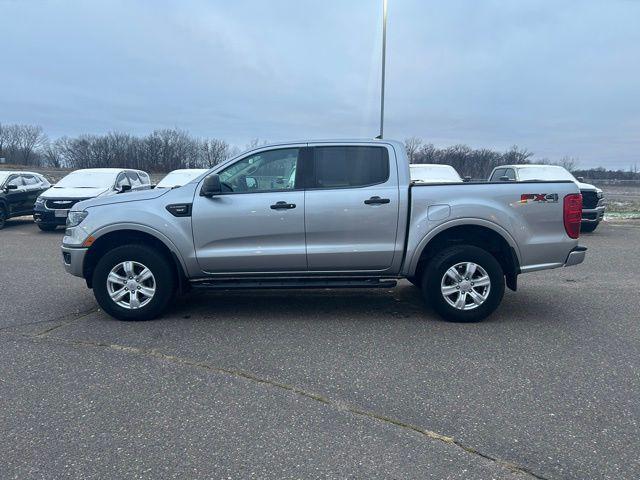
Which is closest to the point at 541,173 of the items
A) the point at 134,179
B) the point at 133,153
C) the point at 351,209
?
the point at 351,209

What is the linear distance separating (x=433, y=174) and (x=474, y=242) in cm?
804

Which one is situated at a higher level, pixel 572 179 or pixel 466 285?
pixel 572 179

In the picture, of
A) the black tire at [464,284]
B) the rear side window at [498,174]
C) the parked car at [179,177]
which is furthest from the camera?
the rear side window at [498,174]

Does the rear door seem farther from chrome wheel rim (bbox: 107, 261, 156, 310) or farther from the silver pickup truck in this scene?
chrome wheel rim (bbox: 107, 261, 156, 310)

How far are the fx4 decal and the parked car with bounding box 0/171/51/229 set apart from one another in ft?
46.6

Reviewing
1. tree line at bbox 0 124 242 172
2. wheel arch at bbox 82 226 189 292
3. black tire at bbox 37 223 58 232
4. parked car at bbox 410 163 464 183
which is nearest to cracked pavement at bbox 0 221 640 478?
wheel arch at bbox 82 226 189 292

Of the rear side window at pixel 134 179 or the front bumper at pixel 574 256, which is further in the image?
the rear side window at pixel 134 179

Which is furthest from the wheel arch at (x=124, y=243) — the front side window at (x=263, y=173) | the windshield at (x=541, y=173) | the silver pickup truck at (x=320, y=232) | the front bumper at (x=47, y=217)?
the windshield at (x=541, y=173)

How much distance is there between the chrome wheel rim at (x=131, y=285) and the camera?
202 inches

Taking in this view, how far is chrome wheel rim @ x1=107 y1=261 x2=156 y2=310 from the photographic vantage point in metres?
5.13

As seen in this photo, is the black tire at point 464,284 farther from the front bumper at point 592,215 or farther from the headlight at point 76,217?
the front bumper at point 592,215

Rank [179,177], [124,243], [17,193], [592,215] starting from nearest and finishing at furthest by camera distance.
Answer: [124,243], [592,215], [179,177], [17,193]

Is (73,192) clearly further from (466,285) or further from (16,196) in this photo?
(466,285)

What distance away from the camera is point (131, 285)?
5.15 metres
